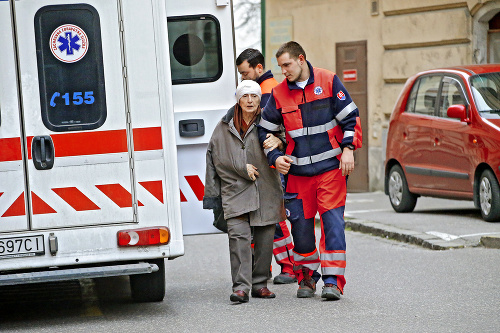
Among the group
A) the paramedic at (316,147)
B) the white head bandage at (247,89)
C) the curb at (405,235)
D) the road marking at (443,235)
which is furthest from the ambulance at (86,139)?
the road marking at (443,235)

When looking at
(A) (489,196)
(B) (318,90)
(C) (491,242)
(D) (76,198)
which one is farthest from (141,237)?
(A) (489,196)

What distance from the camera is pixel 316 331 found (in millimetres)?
6070

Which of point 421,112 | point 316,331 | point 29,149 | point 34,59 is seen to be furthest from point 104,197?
point 421,112

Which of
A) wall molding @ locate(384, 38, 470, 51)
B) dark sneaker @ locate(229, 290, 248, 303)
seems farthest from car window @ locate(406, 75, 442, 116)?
dark sneaker @ locate(229, 290, 248, 303)

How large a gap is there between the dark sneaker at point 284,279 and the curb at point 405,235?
2.07 metres

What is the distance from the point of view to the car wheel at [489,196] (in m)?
10.4

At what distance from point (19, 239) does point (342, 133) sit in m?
2.45

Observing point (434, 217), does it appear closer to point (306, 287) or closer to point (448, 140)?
point (448, 140)

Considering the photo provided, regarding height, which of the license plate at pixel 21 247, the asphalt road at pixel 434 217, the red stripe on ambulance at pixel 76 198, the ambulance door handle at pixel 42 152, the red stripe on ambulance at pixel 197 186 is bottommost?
the asphalt road at pixel 434 217

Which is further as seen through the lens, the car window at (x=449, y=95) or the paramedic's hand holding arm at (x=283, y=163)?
the car window at (x=449, y=95)

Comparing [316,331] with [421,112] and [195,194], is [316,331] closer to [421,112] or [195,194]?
[195,194]

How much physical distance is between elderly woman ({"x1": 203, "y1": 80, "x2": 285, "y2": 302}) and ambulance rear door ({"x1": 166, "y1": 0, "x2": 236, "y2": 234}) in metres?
0.40

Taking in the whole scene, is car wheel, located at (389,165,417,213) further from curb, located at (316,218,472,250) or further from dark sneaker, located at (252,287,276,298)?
dark sneaker, located at (252,287,276,298)

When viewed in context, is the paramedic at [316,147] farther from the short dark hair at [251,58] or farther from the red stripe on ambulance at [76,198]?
the red stripe on ambulance at [76,198]
